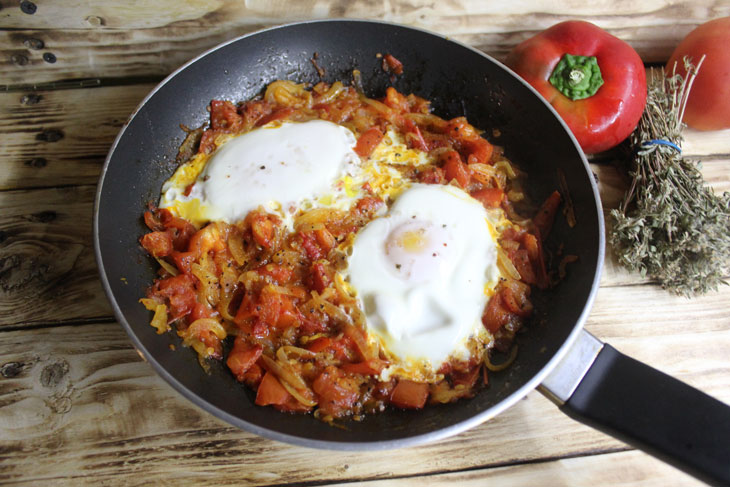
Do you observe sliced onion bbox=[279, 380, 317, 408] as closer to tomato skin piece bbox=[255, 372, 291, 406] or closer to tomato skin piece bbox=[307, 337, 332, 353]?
tomato skin piece bbox=[255, 372, 291, 406]

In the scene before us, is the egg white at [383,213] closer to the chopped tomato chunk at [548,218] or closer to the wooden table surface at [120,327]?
the chopped tomato chunk at [548,218]

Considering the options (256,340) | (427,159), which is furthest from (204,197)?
(427,159)

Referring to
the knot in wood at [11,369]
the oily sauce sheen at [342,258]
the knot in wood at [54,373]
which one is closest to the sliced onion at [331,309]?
the oily sauce sheen at [342,258]

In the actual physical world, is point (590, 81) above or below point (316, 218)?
above

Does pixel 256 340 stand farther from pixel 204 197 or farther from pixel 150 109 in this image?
pixel 150 109

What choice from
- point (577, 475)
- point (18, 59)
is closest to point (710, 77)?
point (577, 475)

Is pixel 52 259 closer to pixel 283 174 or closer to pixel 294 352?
pixel 283 174
